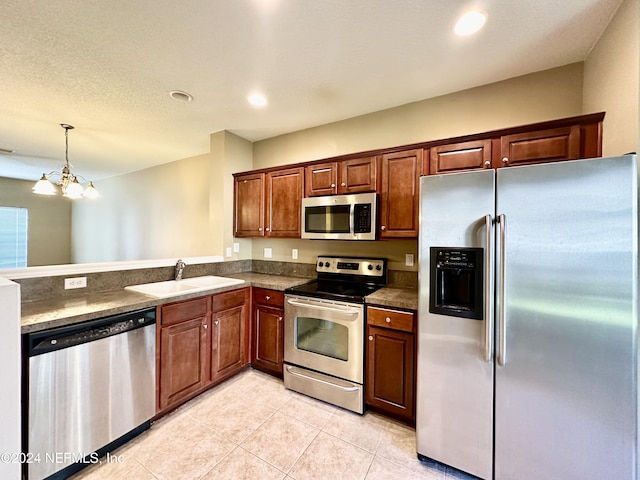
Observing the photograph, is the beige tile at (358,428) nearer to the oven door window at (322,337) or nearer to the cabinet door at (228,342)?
the oven door window at (322,337)

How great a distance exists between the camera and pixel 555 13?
A: 1491 millimetres

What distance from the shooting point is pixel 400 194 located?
2.26 metres

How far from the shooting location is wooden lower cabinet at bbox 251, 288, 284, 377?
8.29 feet

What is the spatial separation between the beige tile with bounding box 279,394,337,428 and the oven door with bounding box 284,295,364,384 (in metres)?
0.28

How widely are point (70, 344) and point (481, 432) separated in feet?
7.80

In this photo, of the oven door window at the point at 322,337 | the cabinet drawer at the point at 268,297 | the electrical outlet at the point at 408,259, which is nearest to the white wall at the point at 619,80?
the electrical outlet at the point at 408,259

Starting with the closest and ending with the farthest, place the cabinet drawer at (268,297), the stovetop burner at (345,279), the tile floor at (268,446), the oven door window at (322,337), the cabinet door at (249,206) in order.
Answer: the tile floor at (268,446)
the oven door window at (322,337)
the stovetop burner at (345,279)
the cabinet drawer at (268,297)
the cabinet door at (249,206)

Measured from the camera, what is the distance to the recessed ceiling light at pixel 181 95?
7.76 feet

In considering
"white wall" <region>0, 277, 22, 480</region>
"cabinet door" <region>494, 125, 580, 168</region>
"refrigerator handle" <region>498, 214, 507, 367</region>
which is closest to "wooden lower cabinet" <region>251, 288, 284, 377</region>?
"white wall" <region>0, 277, 22, 480</region>

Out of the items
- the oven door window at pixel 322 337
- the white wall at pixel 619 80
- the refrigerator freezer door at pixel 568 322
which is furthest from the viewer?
the oven door window at pixel 322 337

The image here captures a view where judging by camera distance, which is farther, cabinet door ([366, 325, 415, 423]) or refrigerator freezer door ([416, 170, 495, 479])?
cabinet door ([366, 325, 415, 423])

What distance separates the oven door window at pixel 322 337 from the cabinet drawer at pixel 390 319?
0.24 m

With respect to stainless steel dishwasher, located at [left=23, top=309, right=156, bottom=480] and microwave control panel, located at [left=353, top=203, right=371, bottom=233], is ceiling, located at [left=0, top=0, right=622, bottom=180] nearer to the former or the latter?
microwave control panel, located at [left=353, top=203, right=371, bottom=233]

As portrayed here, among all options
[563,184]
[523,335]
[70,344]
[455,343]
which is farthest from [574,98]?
[70,344]
